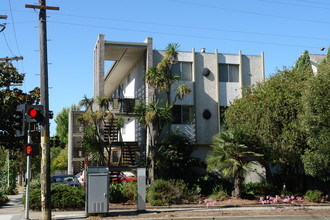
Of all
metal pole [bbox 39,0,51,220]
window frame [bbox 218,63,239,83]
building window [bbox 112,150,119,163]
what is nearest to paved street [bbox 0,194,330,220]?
metal pole [bbox 39,0,51,220]

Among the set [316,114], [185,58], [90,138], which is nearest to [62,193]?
[90,138]

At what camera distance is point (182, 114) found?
93.2ft

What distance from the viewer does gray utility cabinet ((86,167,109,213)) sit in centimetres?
1608

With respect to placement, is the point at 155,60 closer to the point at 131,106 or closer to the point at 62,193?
the point at 131,106

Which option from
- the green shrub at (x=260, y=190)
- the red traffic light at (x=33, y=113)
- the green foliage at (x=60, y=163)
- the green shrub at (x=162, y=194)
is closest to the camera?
the red traffic light at (x=33, y=113)

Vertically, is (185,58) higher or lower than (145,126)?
higher

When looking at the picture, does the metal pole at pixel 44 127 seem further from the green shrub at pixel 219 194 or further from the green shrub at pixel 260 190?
the green shrub at pixel 260 190

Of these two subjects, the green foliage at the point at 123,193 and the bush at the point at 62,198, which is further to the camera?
the green foliage at the point at 123,193

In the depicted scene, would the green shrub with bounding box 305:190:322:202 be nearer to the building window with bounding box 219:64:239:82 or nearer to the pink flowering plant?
the pink flowering plant

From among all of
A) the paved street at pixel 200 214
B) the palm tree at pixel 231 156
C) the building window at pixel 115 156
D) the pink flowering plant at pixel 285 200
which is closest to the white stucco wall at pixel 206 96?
the palm tree at pixel 231 156

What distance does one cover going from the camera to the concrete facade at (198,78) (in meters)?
27.2

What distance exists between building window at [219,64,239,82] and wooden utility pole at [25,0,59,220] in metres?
16.3

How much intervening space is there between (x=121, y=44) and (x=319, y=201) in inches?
574

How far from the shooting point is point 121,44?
26.8 meters
